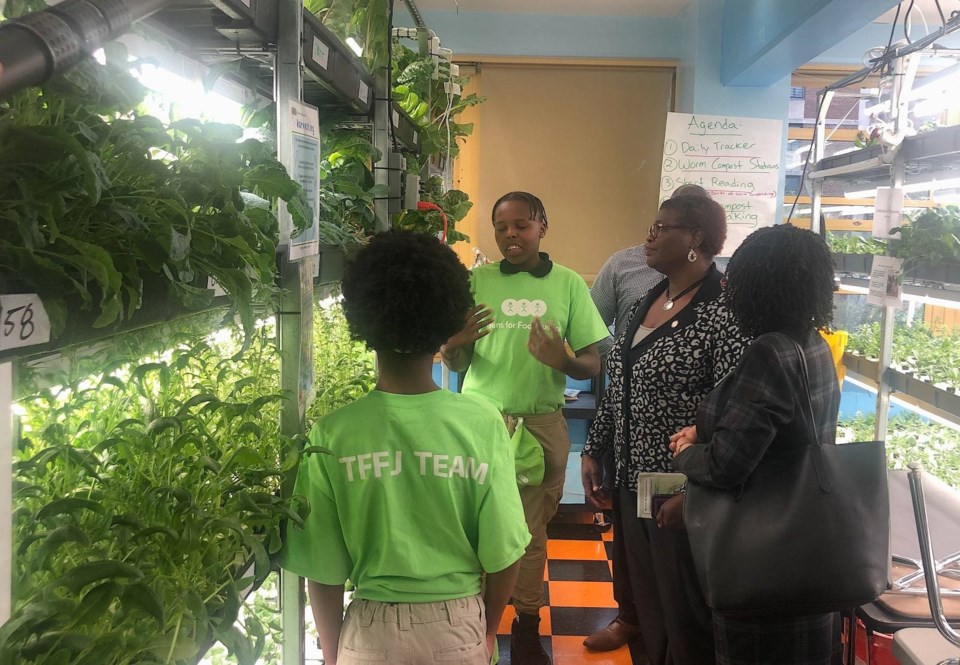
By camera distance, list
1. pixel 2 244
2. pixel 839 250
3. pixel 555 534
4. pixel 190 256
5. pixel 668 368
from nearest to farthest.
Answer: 1. pixel 2 244
2. pixel 190 256
3. pixel 668 368
4. pixel 839 250
5. pixel 555 534

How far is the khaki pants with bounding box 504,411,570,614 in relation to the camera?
2746mm

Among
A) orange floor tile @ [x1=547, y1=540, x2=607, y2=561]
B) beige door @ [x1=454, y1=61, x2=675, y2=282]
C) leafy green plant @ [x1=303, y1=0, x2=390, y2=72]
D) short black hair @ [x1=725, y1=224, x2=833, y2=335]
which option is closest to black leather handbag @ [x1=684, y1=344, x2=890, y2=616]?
short black hair @ [x1=725, y1=224, x2=833, y2=335]

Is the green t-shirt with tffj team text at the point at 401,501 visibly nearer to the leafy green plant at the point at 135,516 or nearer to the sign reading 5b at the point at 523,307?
the leafy green plant at the point at 135,516

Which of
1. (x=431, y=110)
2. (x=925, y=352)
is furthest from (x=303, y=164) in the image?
(x=925, y=352)

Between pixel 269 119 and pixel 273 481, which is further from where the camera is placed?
pixel 269 119

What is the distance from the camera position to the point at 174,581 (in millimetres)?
946

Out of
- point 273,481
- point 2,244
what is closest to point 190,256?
point 2,244

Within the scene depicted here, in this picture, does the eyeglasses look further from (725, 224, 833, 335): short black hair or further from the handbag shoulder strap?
the handbag shoulder strap

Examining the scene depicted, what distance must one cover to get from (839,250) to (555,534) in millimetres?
2224

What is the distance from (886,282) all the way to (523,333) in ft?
4.66

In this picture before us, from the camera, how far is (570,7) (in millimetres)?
4852

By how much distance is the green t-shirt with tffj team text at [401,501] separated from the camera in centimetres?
138

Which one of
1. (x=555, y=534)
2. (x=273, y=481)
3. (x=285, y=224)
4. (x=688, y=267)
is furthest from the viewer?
(x=555, y=534)

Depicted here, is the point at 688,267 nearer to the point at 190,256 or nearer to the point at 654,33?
the point at 190,256
